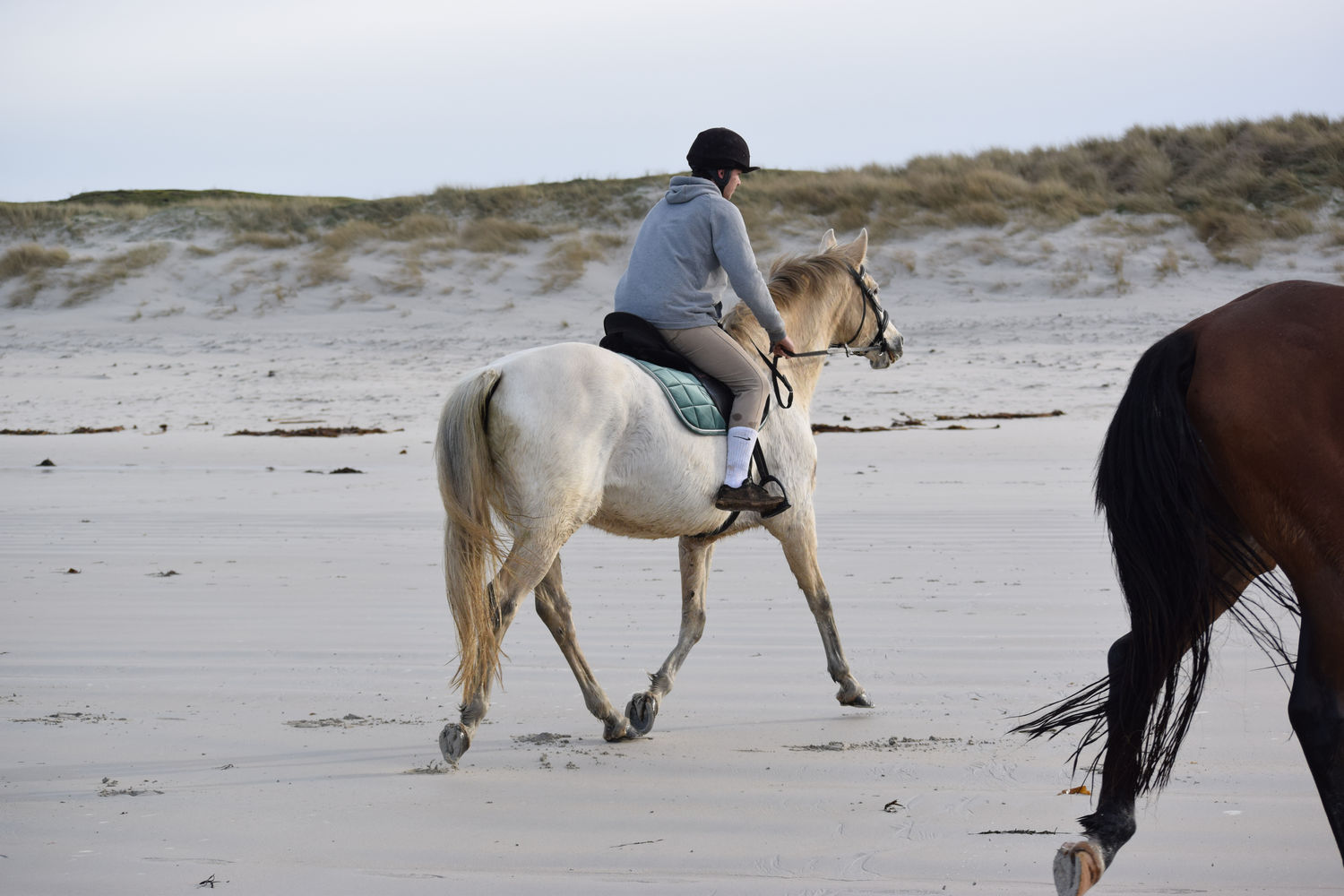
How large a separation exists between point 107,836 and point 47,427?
14271 mm

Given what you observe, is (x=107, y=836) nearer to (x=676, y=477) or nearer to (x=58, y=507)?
(x=676, y=477)

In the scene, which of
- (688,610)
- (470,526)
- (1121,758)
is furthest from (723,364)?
(1121,758)

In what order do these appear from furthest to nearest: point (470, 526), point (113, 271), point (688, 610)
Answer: point (113, 271)
point (688, 610)
point (470, 526)

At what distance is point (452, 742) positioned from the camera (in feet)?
13.5

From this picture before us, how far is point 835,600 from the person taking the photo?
654cm

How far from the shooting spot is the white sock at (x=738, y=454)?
15.7ft

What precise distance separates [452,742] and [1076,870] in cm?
208

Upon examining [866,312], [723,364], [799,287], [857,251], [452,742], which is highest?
[857,251]

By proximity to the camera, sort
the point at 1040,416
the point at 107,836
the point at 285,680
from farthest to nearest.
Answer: the point at 1040,416, the point at 285,680, the point at 107,836

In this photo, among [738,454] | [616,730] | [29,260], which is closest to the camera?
[616,730]

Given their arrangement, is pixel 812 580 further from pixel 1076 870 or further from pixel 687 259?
pixel 1076 870

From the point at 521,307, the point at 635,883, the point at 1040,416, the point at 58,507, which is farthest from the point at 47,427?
the point at 635,883

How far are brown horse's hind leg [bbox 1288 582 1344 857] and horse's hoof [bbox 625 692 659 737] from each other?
7.68 feet

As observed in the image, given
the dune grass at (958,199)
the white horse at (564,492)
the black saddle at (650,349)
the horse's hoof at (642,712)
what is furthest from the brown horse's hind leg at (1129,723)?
the dune grass at (958,199)
